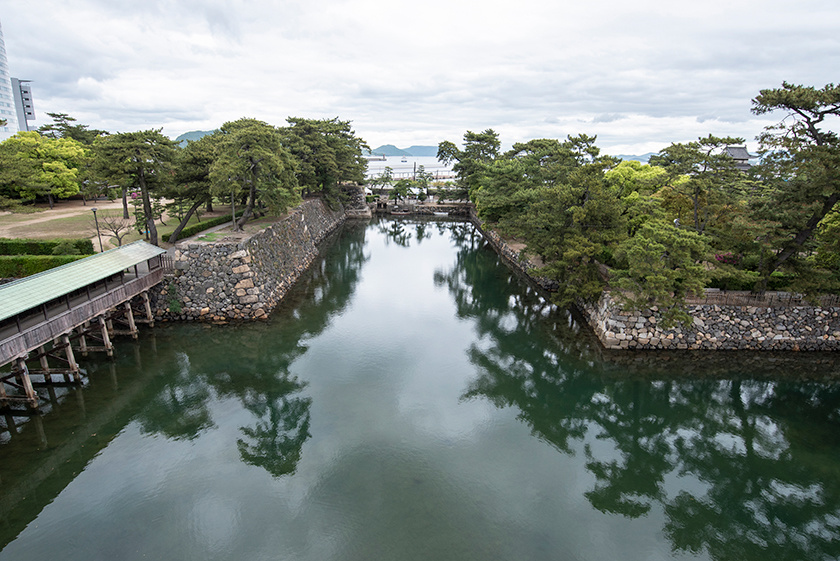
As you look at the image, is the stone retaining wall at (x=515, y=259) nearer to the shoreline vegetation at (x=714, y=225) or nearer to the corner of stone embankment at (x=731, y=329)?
the shoreline vegetation at (x=714, y=225)

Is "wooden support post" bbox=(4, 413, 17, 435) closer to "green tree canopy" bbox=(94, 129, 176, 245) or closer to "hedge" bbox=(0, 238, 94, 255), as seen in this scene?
"hedge" bbox=(0, 238, 94, 255)

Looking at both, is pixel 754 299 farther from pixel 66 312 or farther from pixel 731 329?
pixel 66 312

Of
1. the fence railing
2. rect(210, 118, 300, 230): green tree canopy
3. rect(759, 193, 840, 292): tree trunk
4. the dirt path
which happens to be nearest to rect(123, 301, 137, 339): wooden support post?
rect(210, 118, 300, 230): green tree canopy

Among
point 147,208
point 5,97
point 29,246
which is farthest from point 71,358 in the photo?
point 5,97

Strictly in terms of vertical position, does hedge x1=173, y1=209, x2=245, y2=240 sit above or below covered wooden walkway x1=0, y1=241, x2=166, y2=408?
above

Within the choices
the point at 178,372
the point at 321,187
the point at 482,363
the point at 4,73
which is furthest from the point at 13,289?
the point at 4,73

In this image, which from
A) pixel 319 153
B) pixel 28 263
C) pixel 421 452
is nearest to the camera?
pixel 421 452

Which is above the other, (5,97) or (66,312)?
(5,97)
